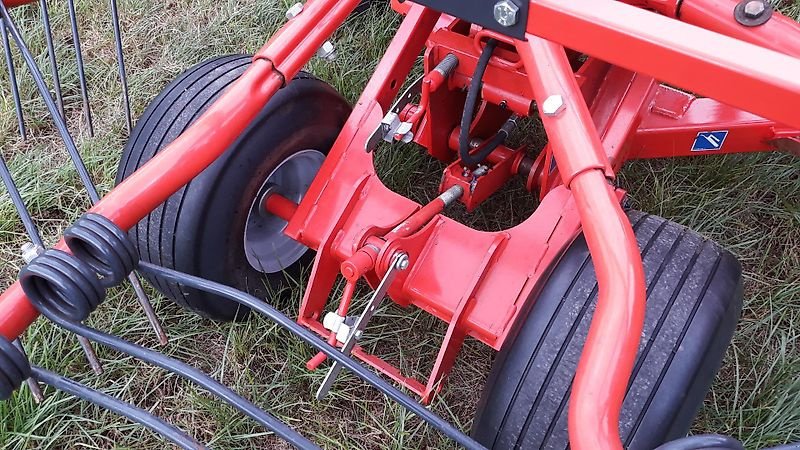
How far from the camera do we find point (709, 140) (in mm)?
1793

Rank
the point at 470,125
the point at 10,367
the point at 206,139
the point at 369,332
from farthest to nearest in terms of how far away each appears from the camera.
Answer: the point at 369,332
the point at 470,125
the point at 206,139
the point at 10,367

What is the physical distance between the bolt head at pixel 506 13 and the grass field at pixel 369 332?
1.00 meters

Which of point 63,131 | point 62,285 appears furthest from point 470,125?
Result: point 62,285

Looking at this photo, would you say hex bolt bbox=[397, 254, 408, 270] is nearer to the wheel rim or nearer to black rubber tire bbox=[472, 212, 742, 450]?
black rubber tire bbox=[472, 212, 742, 450]

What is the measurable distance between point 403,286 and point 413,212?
18 centimetres

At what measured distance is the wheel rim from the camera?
176cm

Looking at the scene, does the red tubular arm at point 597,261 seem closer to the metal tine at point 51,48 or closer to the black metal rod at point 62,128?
the black metal rod at point 62,128

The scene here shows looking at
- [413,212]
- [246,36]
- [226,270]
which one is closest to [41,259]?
[226,270]

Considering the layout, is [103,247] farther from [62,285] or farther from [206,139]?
[206,139]

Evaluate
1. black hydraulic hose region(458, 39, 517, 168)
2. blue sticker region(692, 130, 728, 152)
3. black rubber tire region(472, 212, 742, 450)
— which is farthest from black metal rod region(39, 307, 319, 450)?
blue sticker region(692, 130, 728, 152)

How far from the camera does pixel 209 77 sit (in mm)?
1678

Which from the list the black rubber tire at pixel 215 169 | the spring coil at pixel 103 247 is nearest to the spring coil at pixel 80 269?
the spring coil at pixel 103 247

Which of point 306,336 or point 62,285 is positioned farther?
point 306,336

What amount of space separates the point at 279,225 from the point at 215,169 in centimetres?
37
